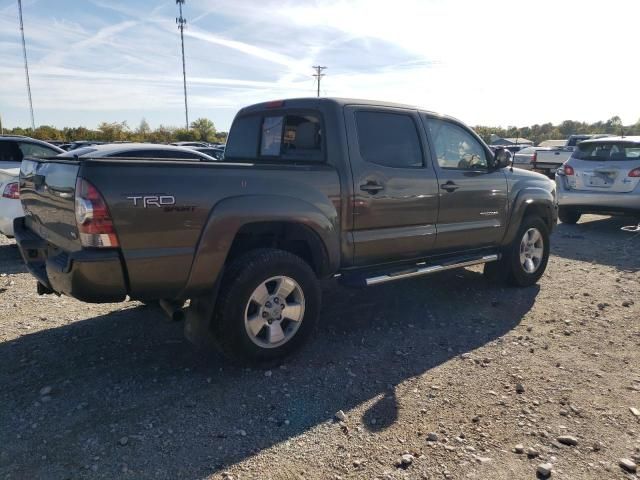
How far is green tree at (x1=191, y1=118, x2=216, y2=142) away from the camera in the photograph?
186ft

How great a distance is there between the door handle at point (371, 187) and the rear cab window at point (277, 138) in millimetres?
423

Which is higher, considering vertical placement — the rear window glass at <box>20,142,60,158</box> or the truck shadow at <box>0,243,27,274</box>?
the rear window glass at <box>20,142,60,158</box>

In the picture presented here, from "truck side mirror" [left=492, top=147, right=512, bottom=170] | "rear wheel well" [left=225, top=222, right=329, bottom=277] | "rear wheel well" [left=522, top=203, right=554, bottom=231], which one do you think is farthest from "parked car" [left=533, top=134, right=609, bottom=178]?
"rear wheel well" [left=225, top=222, right=329, bottom=277]

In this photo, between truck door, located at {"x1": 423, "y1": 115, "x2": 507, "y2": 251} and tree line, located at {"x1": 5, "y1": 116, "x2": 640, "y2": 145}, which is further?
tree line, located at {"x1": 5, "y1": 116, "x2": 640, "y2": 145}

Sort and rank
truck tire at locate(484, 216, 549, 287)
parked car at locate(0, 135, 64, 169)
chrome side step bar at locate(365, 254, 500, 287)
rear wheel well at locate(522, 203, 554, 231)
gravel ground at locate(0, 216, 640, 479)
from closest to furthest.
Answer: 1. gravel ground at locate(0, 216, 640, 479)
2. chrome side step bar at locate(365, 254, 500, 287)
3. truck tire at locate(484, 216, 549, 287)
4. rear wheel well at locate(522, 203, 554, 231)
5. parked car at locate(0, 135, 64, 169)

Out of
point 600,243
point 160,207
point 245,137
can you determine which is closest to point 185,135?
point 600,243

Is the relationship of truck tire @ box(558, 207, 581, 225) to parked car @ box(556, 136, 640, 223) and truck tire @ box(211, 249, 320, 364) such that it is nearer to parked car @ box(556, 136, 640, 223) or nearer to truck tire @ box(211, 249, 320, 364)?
parked car @ box(556, 136, 640, 223)

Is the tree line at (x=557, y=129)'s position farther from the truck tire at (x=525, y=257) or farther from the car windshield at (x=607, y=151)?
the truck tire at (x=525, y=257)

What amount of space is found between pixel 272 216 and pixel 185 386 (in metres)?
1.31

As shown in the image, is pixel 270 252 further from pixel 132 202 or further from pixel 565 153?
pixel 565 153

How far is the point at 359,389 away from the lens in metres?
3.37

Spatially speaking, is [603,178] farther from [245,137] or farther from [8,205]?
[8,205]

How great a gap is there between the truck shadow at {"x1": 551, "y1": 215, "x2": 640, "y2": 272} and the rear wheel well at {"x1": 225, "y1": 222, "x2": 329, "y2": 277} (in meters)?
4.96

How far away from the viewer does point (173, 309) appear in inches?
135
